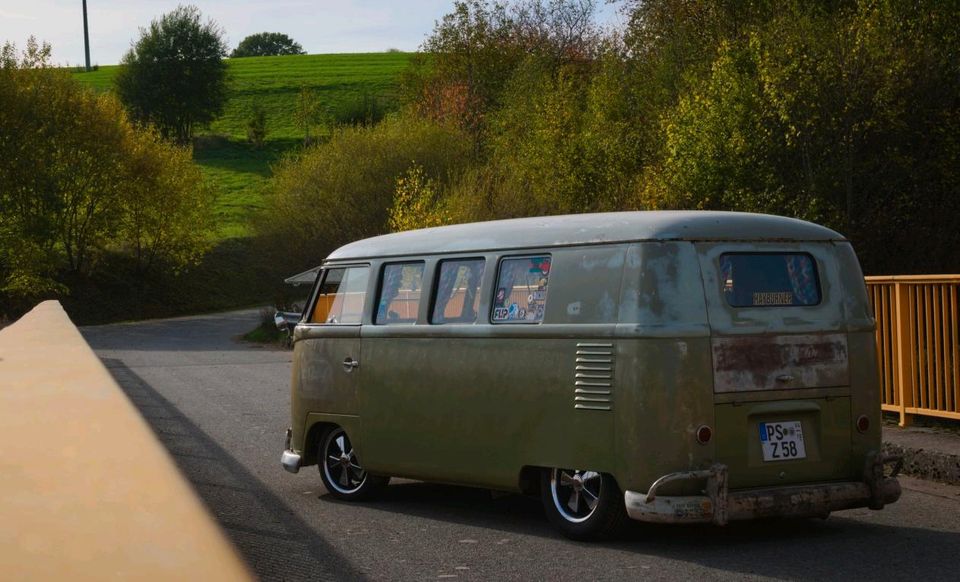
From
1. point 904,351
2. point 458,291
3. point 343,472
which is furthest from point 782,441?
point 904,351

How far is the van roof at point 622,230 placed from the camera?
26.3 ft

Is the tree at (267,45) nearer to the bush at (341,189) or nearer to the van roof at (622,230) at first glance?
the bush at (341,189)

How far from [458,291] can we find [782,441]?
2.50 m

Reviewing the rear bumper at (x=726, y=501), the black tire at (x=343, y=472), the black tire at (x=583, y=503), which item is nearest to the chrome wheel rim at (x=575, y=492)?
the black tire at (x=583, y=503)

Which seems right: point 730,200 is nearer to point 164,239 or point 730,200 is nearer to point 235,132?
point 164,239

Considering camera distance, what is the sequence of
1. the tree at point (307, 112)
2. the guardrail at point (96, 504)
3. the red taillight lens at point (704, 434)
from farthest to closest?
the tree at point (307, 112), the red taillight lens at point (704, 434), the guardrail at point (96, 504)

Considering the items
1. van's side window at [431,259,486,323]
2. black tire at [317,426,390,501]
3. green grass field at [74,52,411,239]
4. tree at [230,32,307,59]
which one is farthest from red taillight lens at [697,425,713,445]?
tree at [230,32,307,59]

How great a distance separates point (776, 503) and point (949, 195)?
2630cm

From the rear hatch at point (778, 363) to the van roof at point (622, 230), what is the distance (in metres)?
0.09

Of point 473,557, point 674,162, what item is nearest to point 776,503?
point 473,557

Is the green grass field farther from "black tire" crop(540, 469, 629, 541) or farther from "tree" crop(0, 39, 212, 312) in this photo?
"black tire" crop(540, 469, 629, 541)

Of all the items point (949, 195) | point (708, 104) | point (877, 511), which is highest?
point (708, 104)

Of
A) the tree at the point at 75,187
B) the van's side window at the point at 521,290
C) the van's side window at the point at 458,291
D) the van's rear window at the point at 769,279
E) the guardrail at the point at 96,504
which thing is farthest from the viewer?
the tree at the point at 75,187

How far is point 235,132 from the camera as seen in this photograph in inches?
3925
